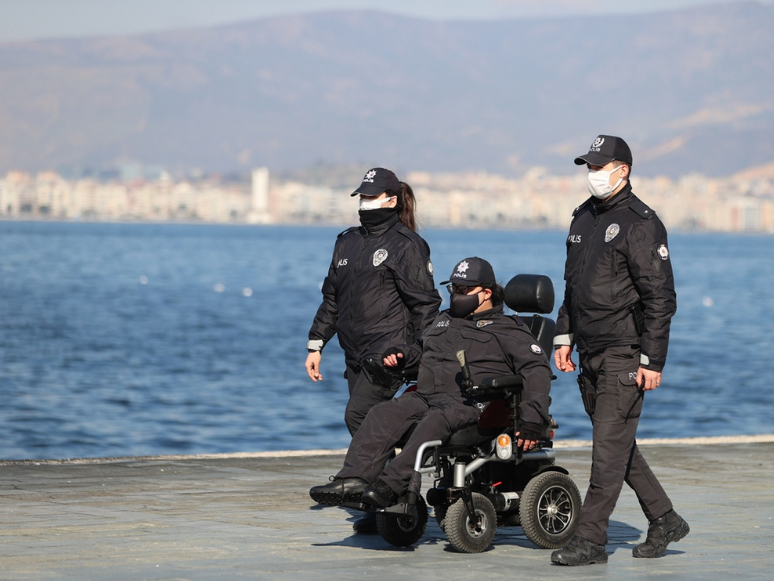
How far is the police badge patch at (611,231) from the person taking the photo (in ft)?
23.1

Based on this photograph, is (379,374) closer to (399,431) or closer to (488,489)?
(399,431)

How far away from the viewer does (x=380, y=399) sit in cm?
786

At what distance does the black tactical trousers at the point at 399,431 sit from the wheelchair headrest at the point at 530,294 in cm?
84

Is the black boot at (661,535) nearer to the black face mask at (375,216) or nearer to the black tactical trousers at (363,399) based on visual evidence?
the black tactical trousers at (363,399)

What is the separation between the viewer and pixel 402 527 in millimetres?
7305

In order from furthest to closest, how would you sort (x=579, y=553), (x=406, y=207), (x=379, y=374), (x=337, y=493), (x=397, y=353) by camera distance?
(x=406, y=207) < (x=379, y=374) < (x=397, y=353) < (x=337, y=493) < (x=579, y=553)

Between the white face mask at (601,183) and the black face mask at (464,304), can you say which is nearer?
the white face mask at (601,183)

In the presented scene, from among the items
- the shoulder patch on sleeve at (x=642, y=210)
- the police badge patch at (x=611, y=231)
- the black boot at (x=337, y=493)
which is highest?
the shoulder patch on sleeve at (x=642, y=210)

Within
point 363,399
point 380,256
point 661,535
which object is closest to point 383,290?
point 380,256

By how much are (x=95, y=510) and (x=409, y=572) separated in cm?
245

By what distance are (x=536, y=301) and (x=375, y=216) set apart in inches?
39.9

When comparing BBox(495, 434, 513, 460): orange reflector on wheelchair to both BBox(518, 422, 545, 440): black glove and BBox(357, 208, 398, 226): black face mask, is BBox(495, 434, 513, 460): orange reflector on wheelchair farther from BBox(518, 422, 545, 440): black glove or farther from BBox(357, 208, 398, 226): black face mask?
BBox(357, 208, 398, 226): black face mask

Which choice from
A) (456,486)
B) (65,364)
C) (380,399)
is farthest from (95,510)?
(65,364)

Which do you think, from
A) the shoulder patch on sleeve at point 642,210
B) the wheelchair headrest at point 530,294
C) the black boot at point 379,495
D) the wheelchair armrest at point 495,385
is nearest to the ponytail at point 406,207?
the wheelchair headrest at point 530,294
